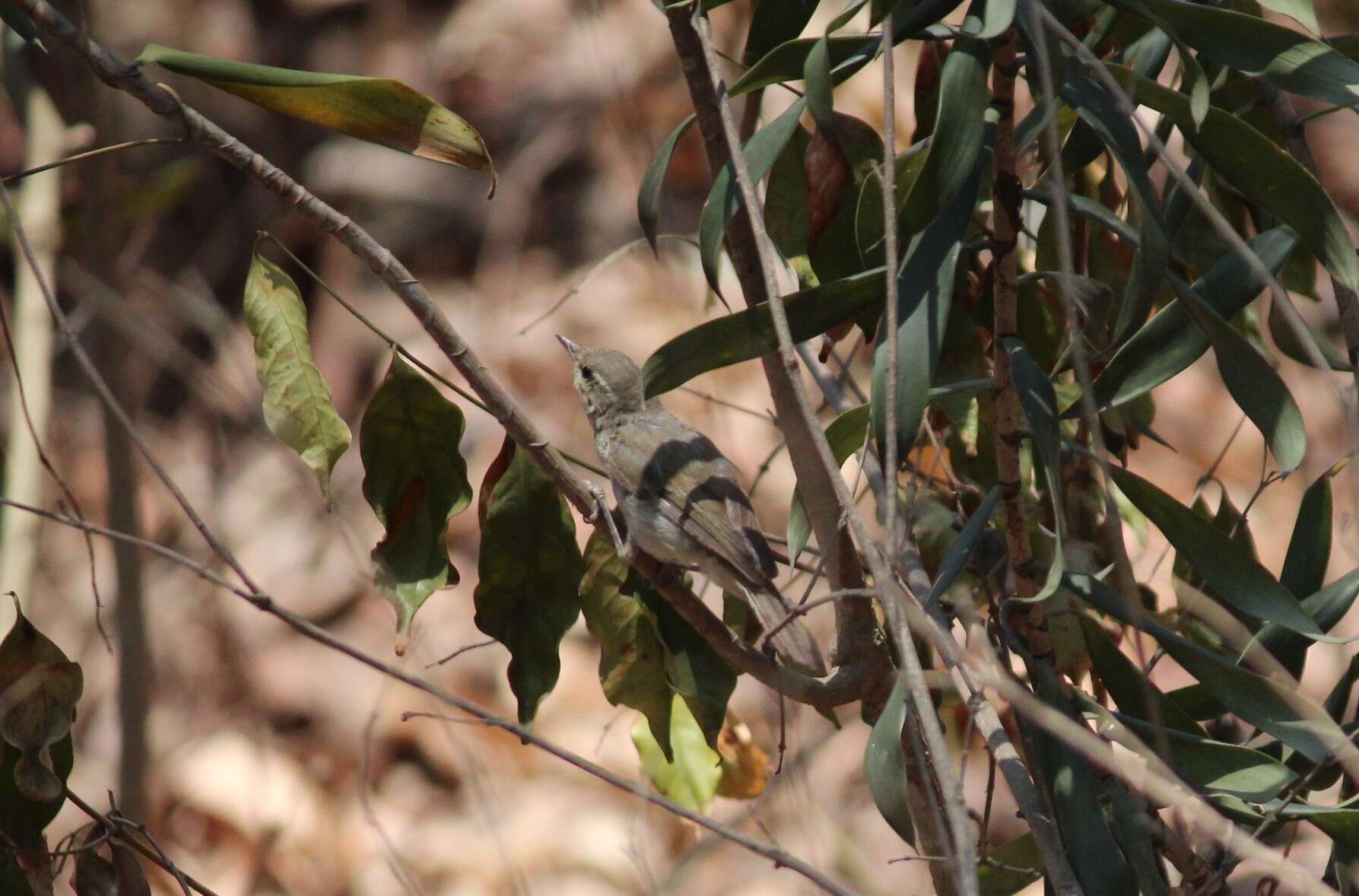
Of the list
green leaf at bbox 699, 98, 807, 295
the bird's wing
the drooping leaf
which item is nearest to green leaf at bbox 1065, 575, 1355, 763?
green leaf at bbox 699, 98, 807, 295

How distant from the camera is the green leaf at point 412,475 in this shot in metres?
2.15

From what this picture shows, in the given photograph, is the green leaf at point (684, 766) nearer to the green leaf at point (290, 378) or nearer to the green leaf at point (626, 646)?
the green leaf at point (626, 646)

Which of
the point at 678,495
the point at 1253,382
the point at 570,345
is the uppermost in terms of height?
the point at 570,345

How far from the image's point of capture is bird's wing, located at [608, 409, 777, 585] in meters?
3.49

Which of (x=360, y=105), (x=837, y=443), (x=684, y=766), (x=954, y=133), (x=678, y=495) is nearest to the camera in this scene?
(x=954, y=133)

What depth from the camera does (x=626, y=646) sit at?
2352mm

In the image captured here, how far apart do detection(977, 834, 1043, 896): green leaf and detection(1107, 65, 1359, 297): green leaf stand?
110cm

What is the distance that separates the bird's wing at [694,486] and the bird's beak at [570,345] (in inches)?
12.5

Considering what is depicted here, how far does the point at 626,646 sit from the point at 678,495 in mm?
1531

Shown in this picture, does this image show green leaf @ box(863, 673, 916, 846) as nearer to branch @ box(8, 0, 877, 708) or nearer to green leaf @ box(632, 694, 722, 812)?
branch @ box(8, 0, 877, 708)

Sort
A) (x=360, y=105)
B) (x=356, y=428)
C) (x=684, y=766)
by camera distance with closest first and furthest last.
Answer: (x=360, y=105), (x=684, y=766), (x=356, y=428)

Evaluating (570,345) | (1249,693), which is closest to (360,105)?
(1249,693)

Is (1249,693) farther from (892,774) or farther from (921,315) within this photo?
(921,315)

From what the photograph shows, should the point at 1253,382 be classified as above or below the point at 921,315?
below
